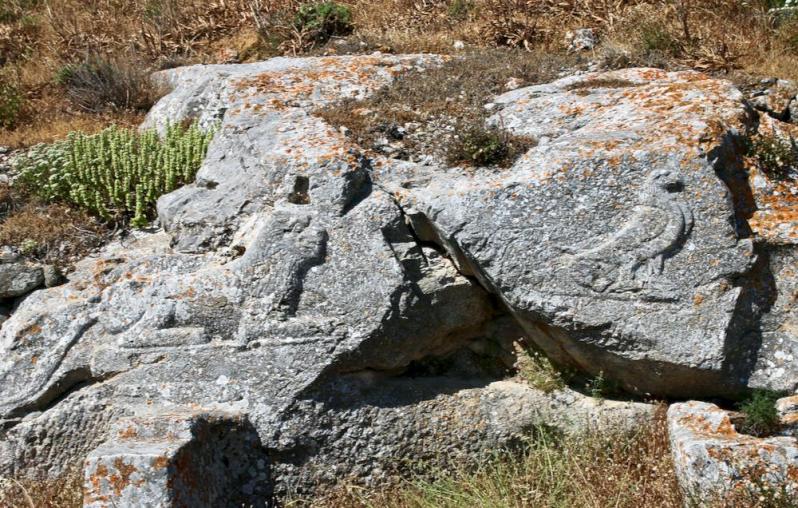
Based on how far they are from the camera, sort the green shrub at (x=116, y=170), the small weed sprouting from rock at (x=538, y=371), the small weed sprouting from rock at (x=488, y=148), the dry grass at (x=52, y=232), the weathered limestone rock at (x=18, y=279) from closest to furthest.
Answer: the small weed sprouting from rock at (x=538, y=371), the small weed sprouting from rock at (x=488, y=148), the weathered limestone rock at (x=18, y=279), the dry grass at (x=52, y=232), the green shrub at (x=116, y=170)

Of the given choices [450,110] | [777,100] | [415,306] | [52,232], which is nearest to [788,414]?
[415,306]

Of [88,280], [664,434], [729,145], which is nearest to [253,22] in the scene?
[88,280]

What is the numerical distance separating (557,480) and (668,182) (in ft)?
6.70

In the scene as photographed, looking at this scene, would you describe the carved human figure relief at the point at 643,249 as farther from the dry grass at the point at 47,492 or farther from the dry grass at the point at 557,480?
the dry grass at the point at 47,492

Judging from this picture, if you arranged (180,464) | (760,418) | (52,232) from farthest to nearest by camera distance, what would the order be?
(52,232) → (760,418) → (180,464)

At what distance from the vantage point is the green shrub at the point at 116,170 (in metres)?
6.81

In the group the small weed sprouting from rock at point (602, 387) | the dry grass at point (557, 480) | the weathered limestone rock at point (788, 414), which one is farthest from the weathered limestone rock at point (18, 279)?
the weathered limestone rock at point (788, 414)

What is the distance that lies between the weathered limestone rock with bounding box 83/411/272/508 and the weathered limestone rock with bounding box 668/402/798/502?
8.78 ft

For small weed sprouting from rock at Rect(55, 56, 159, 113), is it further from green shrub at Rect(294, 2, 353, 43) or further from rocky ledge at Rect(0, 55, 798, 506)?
rocky ledge at Rect(0, 55, 798, 506)

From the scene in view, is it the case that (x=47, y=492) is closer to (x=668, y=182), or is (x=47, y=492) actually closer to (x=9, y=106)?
(x=668, y=182)

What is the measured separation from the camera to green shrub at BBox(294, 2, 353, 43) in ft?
32.5

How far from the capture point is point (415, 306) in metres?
5.59

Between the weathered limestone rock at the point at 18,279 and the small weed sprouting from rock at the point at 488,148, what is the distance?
10.6ft

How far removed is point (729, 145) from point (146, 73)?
6.44 m
